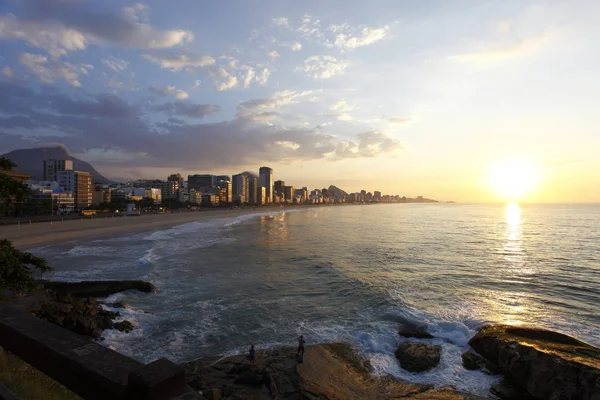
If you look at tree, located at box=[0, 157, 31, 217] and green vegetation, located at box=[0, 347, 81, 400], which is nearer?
green vegetation, located at box=[0, 347, 81, 400]

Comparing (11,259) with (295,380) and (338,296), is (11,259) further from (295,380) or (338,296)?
(338,296)

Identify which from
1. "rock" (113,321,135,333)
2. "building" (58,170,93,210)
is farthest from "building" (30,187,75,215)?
"rock" (113,321,135,333)

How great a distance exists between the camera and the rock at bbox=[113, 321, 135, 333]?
16044 millimetres

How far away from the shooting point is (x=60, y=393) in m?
4.73

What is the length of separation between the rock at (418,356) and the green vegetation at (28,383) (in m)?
12.2

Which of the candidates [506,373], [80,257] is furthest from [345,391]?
[80,257]

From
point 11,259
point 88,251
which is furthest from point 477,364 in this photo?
point 88,251

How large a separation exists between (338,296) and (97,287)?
15.9 metres

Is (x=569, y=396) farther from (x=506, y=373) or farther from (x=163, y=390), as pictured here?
(x=163, y=390)

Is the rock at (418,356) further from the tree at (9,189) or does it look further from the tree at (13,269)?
the tree at (9,189)

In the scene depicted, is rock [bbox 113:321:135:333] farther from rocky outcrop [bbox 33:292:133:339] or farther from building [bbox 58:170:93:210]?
building [bbox 58:170:93:210]

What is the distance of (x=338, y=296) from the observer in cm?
2269

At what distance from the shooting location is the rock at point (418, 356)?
13.5 m

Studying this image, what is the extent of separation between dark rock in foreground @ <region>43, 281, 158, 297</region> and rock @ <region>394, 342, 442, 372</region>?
54.5 feet
